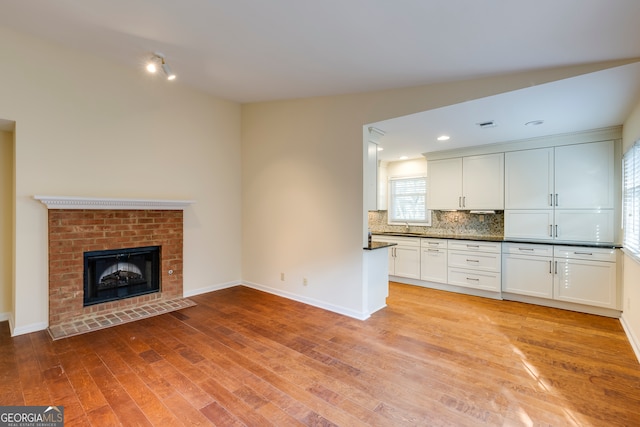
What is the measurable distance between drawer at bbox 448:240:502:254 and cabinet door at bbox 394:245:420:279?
24.0 inches

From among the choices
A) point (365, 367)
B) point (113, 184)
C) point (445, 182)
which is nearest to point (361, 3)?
point (365, 367)

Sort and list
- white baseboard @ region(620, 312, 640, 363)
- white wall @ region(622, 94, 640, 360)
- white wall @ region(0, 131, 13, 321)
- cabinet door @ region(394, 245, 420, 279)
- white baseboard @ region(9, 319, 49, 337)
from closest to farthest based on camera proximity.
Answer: white baseboard @ region(620, 312, 640, 363)
white wall @ region(622, 94, 640, 360)
white baseboard @ region(9, 319, 49, 337)
white wall @ region(0, 131, 13, 321)
cabinet door @ region(394, 245, 420, 279)

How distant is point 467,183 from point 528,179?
846mm

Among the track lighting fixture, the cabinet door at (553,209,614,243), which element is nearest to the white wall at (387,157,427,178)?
the cabinet door at (553,209,614,243)

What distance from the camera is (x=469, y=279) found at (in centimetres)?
463

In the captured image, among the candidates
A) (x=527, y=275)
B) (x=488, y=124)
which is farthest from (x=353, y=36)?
(x=527, y=275)

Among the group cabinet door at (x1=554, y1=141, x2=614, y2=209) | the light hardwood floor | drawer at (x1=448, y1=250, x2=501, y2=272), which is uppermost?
cabinet door at (x1=554, y1=141, x2=614, y2=209)

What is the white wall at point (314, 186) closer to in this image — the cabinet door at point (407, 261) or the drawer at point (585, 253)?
the cabinet door at point (407, 261)

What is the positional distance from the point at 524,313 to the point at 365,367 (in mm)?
2666

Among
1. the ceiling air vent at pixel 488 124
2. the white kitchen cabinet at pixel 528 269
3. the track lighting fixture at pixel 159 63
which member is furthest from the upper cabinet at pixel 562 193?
the track lighting fixture at pixel 159 63

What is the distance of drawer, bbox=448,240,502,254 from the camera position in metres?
4.45

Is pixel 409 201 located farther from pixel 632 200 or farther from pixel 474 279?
pixel 632 200

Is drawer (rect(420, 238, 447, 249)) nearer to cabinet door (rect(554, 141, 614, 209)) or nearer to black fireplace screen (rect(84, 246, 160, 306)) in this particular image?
cabinet door (rect(554, 141, 614, 209))

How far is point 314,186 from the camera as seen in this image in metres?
4.06
